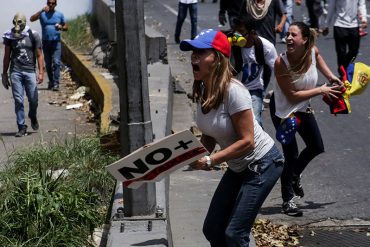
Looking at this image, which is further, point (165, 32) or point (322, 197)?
point (165, 32)

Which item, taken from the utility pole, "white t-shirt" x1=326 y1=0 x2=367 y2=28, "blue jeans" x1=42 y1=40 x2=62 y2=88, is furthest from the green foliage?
"blue jeans" x1=42 y1=40 x2=62 y2=88

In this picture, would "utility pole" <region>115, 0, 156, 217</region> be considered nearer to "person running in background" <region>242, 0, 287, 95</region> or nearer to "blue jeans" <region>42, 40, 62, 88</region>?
"person running in background" <region>242, 0, 287, 95</region>

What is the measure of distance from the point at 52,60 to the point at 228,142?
1260cm

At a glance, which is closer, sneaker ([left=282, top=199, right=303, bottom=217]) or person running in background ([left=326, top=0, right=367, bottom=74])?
sneaker ([left=282, top=199, right=303, bottom=217])

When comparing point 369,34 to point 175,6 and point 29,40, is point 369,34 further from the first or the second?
point 175,6

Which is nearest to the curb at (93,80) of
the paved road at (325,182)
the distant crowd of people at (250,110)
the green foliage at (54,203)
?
the paved road at (325,182)

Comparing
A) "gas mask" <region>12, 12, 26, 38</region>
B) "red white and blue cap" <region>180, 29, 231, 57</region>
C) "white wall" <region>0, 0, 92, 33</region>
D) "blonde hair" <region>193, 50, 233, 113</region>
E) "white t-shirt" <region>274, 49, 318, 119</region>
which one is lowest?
"white wall" <region>0, 0, 92, 33</region>

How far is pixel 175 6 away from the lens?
1260 inches

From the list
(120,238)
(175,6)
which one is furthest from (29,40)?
(175,6)

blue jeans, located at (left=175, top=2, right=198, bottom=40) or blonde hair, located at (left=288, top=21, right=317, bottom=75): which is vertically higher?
blonde hair, located at (left=288, top=21, right=317, bottom=75)

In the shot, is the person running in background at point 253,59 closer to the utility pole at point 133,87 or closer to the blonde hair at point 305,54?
the blonde hair at point 305,54

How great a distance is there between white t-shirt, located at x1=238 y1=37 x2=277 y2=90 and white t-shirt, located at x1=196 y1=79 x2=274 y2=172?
2678 millimetres

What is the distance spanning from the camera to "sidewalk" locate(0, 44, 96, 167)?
12328mm

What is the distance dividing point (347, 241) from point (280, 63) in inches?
59.5
